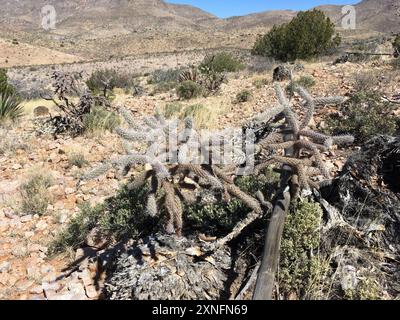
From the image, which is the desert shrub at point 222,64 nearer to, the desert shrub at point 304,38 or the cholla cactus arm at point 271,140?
the desert shrub at point 304,38

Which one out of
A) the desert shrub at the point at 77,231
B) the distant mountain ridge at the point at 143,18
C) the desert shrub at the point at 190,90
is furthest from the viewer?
the distant mountain ridge at the point at 143,18

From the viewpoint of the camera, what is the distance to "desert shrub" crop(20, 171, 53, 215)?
211 inches

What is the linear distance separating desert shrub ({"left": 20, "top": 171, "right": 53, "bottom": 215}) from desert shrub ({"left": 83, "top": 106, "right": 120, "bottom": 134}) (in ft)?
6.34

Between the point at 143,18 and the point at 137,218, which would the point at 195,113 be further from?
the point at 143,18

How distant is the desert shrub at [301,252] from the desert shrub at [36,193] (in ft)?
11.2

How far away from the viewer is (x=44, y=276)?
13.5 ft

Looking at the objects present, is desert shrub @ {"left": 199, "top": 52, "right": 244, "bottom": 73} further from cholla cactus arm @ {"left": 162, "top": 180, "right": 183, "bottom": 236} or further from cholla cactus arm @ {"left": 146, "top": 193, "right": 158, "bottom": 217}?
cholla cactus arm @ {"left": 146, "top": 193, "right": 158, "bottom": 217}

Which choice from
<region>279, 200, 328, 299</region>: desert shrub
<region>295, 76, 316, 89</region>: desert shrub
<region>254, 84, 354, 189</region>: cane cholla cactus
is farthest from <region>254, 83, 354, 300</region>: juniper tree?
<region>295, 76, 316, 89</region>: desert shrub

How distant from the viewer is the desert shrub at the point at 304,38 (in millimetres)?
17141

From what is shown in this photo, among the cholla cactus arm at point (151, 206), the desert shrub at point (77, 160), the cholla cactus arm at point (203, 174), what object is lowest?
the desert shrub at point (77, 160)

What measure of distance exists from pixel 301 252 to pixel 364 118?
11.5ft

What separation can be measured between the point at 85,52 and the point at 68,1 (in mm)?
142988

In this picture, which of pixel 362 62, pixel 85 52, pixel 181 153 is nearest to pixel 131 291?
pixel 181 153

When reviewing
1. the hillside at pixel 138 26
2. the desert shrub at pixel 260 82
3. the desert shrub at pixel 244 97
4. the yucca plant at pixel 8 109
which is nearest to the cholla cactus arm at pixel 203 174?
the hillside at pixel 138 26
